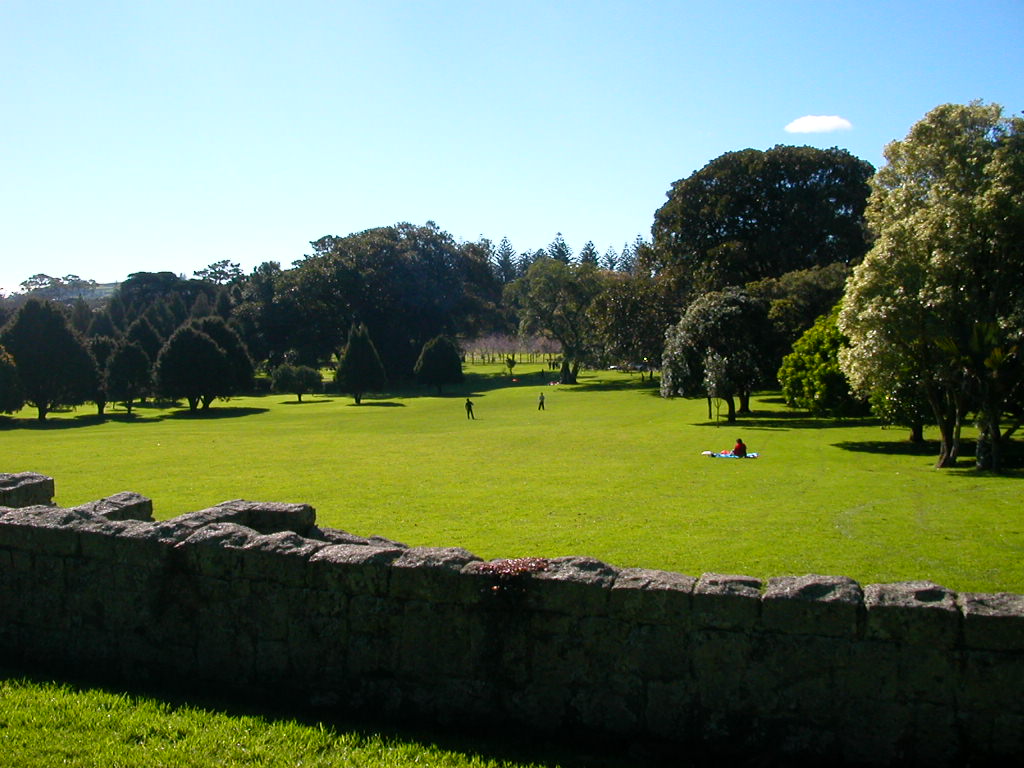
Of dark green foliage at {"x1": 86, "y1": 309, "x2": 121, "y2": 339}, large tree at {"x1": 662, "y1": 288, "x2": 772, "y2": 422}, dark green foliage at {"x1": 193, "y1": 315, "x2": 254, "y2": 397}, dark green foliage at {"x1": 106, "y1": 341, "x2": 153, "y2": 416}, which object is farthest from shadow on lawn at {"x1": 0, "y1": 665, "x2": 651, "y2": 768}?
dark green foliage at {"x1": 86, "y1": 309, "x2": 121, "y2": 339}

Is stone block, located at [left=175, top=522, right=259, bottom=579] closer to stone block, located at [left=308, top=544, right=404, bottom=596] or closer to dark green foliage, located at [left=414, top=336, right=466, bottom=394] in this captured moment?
stone block, located at [left=308, top=544, right=404, bottom=596]

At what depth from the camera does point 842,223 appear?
62.7 m

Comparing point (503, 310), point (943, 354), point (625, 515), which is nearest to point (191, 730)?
point (625, 515)

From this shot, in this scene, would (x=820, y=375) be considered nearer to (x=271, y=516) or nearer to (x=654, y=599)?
(x=271, y=516)

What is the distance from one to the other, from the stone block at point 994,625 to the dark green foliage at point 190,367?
208 feet

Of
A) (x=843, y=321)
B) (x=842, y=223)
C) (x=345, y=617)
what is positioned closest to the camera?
(x=345, y=617)

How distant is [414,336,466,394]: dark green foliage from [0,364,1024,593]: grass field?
26.9 meters

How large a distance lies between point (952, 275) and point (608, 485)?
13.1 m

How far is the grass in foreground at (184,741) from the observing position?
5520mm

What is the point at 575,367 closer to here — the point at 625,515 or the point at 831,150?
the point at 831,150

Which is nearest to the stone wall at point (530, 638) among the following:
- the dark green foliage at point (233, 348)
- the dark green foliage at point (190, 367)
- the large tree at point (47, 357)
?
the large tree at point (47, 357)

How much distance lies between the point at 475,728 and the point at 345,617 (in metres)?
1.33

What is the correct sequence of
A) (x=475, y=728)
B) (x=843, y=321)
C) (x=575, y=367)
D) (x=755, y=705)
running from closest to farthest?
1. (x=755, y=705)
2. (x=475, y=728)
3. (x=843, y=321)
4. (x=575, y=367)

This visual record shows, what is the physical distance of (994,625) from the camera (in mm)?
5469
